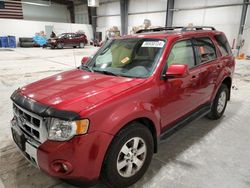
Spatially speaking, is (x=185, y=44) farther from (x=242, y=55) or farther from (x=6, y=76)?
(x=242, y=55)

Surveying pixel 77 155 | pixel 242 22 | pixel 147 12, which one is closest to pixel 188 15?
pixel 242 22

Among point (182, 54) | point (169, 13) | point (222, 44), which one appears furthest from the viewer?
point (169, 13)

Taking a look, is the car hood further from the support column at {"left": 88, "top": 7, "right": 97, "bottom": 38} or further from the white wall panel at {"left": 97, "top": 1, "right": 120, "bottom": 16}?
the support column at {"left": 88, "top": 7, "right": 97, "bottom": 38}

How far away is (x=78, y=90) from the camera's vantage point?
5.99ft

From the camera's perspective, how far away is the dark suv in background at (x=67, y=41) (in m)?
17.6

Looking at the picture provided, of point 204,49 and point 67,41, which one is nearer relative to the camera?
point 204,49

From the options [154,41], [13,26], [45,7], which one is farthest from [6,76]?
[45,7]

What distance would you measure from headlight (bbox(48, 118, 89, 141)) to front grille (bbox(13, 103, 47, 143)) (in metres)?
0.08

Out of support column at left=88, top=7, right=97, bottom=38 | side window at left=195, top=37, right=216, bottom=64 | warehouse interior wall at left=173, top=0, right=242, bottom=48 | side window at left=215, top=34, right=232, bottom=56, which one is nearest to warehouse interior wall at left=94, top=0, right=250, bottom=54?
warehouse interior wall at left=173, top=0, right=242, bottom=48

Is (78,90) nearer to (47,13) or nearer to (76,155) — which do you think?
(76,155)

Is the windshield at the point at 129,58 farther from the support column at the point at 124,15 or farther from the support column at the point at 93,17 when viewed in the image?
the support column at the point at 93,17

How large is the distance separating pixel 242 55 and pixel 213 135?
11746mm

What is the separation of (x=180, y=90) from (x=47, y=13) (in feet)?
83.1

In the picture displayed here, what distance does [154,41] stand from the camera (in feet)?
7.63
